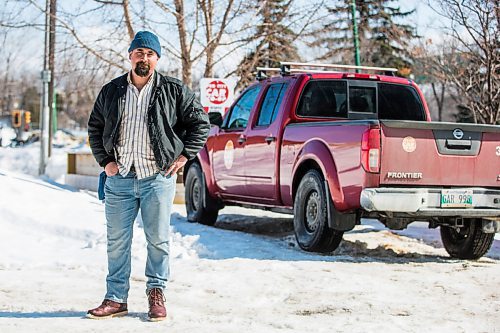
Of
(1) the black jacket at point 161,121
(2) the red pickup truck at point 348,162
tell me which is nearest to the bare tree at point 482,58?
Result: (2) the red pickup truck at point 348,162

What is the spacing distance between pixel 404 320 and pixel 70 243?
4136 mm

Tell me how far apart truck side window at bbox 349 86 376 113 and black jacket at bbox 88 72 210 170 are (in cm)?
432

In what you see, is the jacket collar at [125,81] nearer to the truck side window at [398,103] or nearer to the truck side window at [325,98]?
the truck side window at [325,98]

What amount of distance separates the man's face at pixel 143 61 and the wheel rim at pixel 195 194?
19.7 feet

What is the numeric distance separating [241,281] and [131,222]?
159cm

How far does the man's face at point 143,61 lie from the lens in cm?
518

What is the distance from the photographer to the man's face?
518 centimetres

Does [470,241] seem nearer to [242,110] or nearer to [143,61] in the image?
[242,110]

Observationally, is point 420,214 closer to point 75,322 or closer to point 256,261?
point 256,261

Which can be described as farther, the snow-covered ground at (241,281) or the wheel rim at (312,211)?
the wheel rim at (312,211)

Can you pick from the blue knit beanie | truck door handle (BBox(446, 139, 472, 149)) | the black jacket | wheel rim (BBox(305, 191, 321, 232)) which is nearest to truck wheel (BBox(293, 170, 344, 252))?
wheel rim (BBox(305, 191, 321, 232))

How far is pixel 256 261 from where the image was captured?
7.66m

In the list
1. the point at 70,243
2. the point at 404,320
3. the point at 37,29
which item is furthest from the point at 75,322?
the point at 37,29

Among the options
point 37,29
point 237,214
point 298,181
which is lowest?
point 237,214
